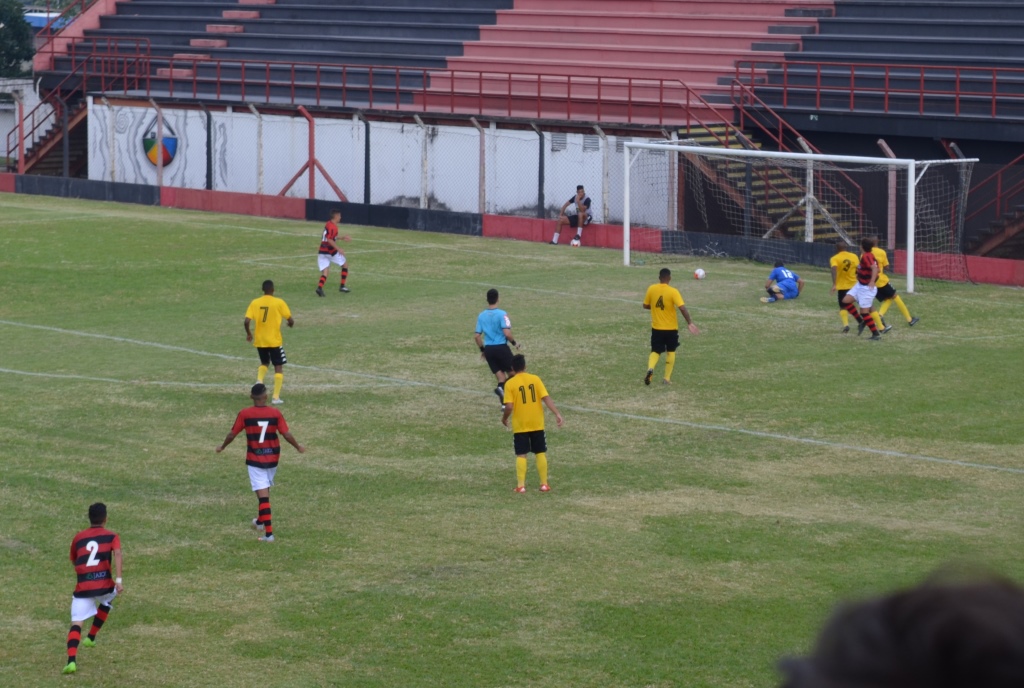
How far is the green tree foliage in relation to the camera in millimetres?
60000

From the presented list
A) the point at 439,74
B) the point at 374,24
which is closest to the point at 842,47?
the point at 439,74

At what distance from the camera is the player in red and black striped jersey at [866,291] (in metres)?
24.0

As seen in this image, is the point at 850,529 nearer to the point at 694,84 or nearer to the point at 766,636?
the point at 766,636

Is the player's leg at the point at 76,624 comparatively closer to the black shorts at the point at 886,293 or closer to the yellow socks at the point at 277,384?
the yellow socks at the point at 277,384

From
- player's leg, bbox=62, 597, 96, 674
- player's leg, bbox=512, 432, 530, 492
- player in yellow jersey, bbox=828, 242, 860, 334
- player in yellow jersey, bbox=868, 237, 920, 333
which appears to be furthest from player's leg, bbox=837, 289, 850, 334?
player's leg, bbox=62, 597, 96, 674

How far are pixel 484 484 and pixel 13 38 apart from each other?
51.5 metres

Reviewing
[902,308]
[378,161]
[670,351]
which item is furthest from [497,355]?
[378,161]

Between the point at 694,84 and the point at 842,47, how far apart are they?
415 cm

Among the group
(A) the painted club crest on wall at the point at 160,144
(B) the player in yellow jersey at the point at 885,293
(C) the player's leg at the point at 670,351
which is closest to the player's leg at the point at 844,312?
(B) the player in yellow jersey at the point at 885,293

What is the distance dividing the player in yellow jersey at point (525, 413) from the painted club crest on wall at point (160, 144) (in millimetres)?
35516

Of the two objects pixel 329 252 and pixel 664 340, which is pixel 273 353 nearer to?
pixel 664 340

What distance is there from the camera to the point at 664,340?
2095 centimetres

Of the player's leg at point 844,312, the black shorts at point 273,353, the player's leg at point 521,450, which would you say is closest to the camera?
the player's leg at point 521,450

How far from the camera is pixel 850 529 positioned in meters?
14.0
